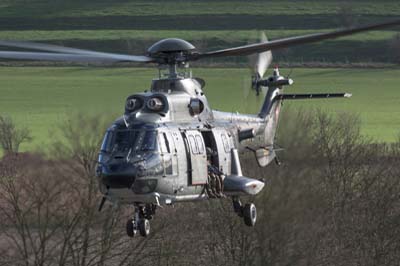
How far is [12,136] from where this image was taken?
73.1 m

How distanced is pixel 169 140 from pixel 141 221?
1926 mm

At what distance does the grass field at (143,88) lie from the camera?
73.8m

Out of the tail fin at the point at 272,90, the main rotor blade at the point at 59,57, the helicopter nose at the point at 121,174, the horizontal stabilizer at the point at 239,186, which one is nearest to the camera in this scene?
the helicopter nose at the point at 121,174

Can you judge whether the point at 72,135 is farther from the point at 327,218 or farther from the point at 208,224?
the point at 327,218

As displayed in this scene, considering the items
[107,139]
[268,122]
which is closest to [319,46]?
[268,122]

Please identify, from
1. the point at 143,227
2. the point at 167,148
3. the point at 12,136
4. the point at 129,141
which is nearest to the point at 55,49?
the point at 129,141

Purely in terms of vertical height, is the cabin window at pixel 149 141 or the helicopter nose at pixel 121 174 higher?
the cabin window at pixel 149 141

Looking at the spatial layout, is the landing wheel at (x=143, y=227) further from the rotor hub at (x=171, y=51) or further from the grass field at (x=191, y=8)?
the grass field at (x=191, y=8)

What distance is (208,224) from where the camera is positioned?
228ft

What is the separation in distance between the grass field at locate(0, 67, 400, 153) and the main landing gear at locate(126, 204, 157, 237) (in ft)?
113

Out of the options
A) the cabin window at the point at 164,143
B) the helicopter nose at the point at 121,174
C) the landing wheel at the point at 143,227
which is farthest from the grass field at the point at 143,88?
the helicopter nose at the point at 121,174

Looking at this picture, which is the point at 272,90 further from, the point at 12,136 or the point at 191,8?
the point at 191,8

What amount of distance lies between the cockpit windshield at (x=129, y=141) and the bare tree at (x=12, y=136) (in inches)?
1544

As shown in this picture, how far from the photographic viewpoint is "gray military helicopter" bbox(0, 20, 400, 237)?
31453 millimetres
